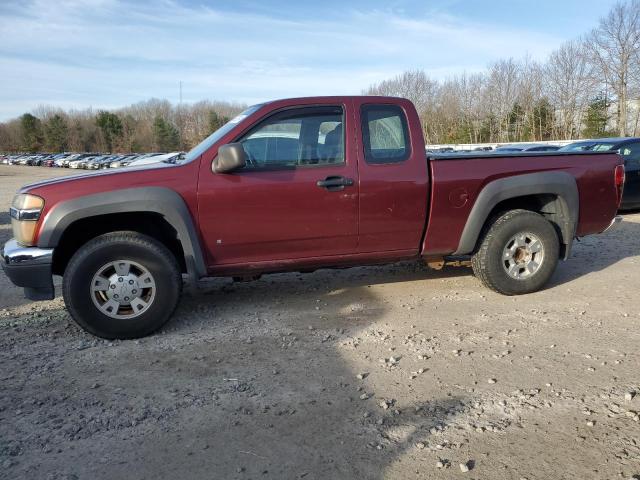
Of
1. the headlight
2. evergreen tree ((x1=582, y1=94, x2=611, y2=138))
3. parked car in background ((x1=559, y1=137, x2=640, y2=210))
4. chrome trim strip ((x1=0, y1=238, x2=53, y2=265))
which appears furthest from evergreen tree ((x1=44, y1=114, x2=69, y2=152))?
chrome trim strip ((x1=0, y1=238, x2=53, y2=265))

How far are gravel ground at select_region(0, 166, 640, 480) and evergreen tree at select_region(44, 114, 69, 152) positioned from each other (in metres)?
103

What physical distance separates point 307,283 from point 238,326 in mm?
1498

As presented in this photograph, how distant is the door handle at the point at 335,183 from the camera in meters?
4.50

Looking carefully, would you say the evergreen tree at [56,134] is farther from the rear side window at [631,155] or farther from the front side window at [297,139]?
the front side window at [297,139]

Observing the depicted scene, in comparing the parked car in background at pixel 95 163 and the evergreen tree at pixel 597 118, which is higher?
the evergreen tree at pixel 597 118

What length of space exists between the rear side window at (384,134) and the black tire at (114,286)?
79.3 inches

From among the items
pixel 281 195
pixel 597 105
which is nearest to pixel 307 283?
pixel 281 195

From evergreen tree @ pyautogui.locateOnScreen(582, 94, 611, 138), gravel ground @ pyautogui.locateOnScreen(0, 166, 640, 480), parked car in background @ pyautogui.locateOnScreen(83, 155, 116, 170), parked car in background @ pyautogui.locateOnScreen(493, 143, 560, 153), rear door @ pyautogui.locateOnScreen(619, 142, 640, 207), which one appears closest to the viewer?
gravel ground @ pyautogui.locateOnScreen(0, 166, 640, 480)

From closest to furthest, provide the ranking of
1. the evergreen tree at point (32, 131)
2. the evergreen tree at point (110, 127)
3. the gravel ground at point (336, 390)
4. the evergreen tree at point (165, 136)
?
the gravel ground at point (336, 390) → the evergreen tree at point (165, 136) → the evergreen tree at point (110, 127) → the evergreen tree at point (32, 131)

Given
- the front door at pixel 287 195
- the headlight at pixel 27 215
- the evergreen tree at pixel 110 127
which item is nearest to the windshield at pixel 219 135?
the front door at pixel 287 195

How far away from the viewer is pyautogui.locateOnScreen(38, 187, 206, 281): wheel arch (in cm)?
407

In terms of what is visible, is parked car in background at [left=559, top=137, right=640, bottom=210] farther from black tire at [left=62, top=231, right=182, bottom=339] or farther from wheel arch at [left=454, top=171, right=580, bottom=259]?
black tire at [left=62, top=231, right=182, bottom=339]

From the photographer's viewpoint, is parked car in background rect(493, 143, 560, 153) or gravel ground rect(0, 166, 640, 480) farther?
parked car in background rect(493, 143, 560, 153)

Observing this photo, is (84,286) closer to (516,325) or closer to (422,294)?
(422,294)
